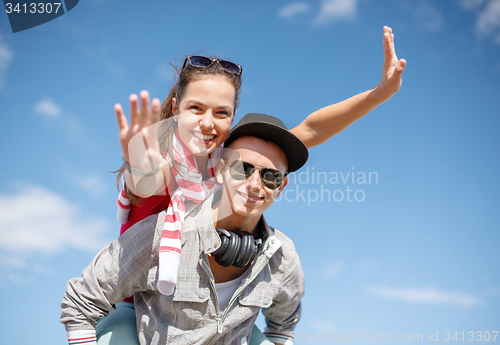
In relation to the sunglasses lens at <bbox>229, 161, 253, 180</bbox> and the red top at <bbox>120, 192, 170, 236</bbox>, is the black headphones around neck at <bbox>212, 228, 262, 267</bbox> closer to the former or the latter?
the sunglasses lens at <bbox>229, 161, 253, 180</bbox>

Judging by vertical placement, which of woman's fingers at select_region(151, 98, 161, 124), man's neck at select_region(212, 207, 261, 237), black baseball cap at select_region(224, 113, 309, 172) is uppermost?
black baseball cap at select_region(224, 113, 309, 172)

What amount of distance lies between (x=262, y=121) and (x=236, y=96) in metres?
0.56

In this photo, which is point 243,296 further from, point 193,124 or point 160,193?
point 193,124

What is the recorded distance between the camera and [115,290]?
3219 millimetres

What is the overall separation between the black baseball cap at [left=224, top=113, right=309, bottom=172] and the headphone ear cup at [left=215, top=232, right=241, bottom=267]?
94cm

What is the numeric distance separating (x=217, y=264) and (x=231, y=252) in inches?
16.8

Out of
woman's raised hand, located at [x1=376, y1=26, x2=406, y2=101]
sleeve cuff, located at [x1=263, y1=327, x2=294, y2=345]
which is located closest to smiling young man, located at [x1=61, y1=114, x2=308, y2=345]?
sleeve cuff, located at [x1=263, y1=327, x2=294, y2=345]

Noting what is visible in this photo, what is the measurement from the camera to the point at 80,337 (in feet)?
10.6

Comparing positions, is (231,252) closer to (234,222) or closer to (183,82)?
(234,222)

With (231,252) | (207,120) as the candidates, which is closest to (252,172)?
(207,120)

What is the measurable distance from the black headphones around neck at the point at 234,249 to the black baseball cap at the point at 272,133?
877mm

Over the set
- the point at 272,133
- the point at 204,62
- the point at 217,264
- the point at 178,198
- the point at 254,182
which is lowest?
the point at 217,264

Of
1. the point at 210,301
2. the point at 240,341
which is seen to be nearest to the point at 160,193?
the point at 210,301

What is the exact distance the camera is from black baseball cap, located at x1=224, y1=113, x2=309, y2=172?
349 centimetres
